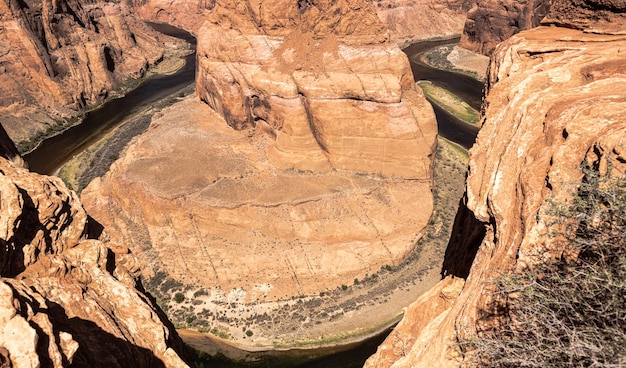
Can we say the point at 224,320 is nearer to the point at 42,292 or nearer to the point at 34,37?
the point at 42,292

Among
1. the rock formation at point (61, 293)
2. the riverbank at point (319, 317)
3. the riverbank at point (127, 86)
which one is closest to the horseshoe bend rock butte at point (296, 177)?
the riverbank at point (319, 317)

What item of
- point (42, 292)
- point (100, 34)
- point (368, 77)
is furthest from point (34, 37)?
point (42, 292)

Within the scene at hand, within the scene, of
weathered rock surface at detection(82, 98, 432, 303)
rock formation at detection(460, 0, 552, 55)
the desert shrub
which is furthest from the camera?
rock formation at detection(460, 0, 552, 55)

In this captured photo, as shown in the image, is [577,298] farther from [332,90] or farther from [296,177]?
[332,90]

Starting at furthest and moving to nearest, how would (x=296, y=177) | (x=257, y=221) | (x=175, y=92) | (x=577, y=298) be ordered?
(x=175, y=92) → (x=296, y=177) → (x=257, y=221) → (x=577, y=298)

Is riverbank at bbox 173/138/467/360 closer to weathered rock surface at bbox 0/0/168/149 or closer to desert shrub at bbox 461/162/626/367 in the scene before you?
desert shrub at bbox 461/162/626/367

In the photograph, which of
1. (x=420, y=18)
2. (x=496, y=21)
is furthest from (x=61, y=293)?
(x=420, y=18)

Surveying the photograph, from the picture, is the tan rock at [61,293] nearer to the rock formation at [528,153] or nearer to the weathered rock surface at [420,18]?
the rock formation at [528,153]

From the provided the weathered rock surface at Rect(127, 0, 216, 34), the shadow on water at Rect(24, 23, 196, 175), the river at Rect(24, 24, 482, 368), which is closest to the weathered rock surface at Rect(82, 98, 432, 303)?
the river at Rect(24, 24, 482, 368)
